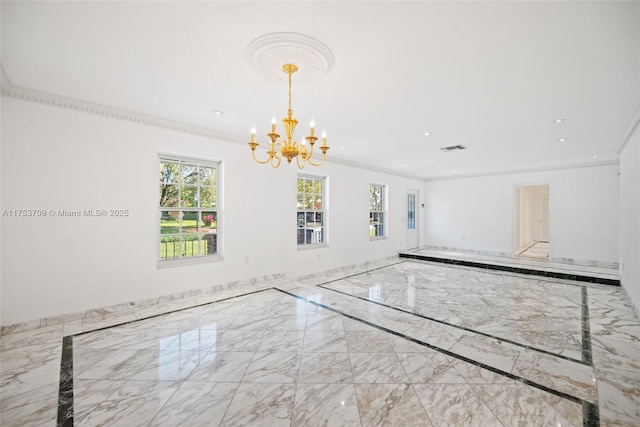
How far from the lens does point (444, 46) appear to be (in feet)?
7.07

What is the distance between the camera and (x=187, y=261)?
4.12 metres

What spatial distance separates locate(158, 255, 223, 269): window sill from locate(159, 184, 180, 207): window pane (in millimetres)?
803

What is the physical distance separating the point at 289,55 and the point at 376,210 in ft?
19.5

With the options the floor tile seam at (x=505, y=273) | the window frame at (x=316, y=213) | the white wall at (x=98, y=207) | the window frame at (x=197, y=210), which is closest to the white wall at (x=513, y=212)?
the floor tile seam at (x=505, y=273)

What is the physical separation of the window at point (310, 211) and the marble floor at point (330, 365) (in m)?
2.15

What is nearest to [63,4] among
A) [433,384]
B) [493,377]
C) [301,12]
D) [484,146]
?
[301,12]

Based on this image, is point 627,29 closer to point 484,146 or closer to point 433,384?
point 433,384

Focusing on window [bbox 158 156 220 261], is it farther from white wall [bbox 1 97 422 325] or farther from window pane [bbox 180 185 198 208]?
white wall [bbox 1 97 422 325]

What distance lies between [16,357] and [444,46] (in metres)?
4.36

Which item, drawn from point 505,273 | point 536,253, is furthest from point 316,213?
point 536,253

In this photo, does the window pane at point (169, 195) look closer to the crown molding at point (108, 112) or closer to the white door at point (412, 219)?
the crown molding at point (108, 112)

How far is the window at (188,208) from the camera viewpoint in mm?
4055

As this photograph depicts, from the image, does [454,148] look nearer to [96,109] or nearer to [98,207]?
[96,109]

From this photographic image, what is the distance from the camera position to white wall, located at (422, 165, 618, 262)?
21.2ft
